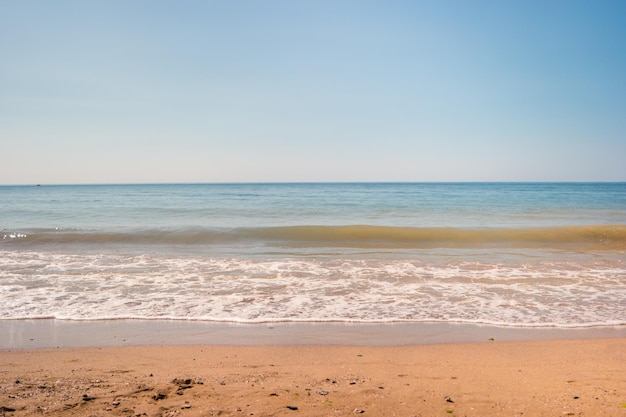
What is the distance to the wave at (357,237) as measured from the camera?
54.5 feet

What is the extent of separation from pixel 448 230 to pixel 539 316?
40.8 ft

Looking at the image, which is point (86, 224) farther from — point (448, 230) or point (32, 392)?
point (32, 392)

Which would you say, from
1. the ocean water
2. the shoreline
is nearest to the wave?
the ocean water

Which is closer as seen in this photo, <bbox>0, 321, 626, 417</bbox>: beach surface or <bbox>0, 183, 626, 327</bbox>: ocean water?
<bbox>0, 321, 626, 417</bbox>: beach surface

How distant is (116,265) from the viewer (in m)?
12.1

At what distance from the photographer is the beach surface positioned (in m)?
3.79

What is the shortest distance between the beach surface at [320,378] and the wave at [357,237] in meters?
10.4

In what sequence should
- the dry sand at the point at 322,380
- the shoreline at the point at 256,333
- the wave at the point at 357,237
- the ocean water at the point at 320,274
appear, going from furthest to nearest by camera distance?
1. the wave at the point at 357,237
2. the ocean water at the point at 320,274
3. the shoreline at the point at 256,333
4. the dry sand at the point at 322,380

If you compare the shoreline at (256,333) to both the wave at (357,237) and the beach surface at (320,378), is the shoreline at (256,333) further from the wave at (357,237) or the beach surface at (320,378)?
the wave at (357,237)

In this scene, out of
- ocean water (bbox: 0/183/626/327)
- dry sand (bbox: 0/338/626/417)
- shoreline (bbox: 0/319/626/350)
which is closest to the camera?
dry sand (bbox: 0/338/626/417)

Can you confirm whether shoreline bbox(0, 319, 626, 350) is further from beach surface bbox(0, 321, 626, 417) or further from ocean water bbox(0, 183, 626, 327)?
ocean water bbox(0, 183, 626, 327)

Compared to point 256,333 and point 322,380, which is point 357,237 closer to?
point 256,333

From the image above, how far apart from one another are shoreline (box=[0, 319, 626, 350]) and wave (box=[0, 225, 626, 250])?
9259 mm

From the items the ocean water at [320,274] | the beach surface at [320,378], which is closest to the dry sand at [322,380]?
the beach surface at [320,378]
